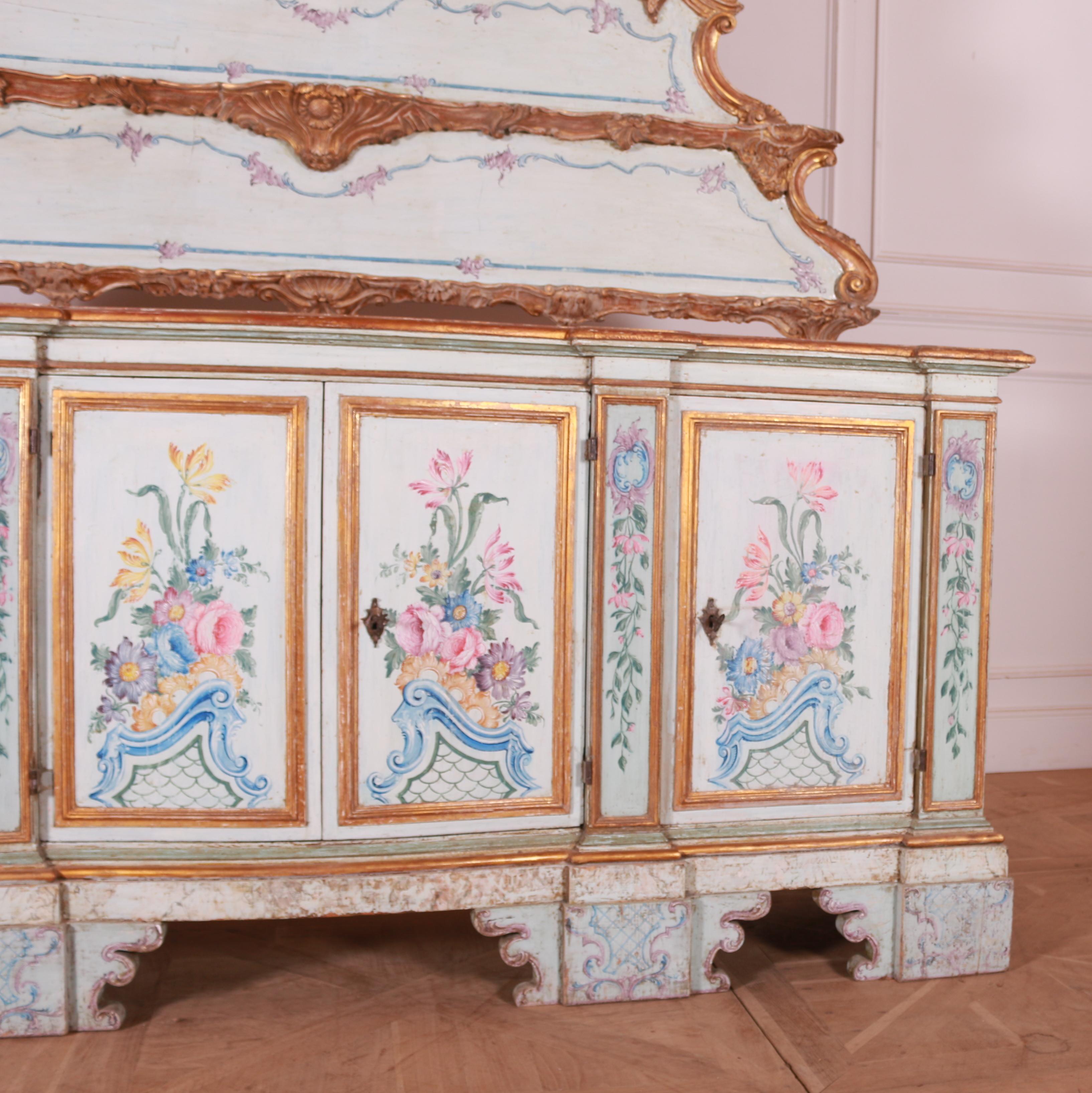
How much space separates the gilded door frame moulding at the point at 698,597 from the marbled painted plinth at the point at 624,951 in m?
0.21

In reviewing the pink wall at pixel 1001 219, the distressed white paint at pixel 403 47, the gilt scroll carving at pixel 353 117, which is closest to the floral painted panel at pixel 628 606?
the gilt scroll carving at pixel 353 117

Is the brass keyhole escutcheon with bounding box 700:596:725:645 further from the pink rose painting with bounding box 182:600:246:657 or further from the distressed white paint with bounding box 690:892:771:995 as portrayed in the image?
the pink rose painting with bounding box 182:600:246:657

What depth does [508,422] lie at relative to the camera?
1747 mm

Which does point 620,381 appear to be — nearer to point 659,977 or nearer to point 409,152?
point 409,152

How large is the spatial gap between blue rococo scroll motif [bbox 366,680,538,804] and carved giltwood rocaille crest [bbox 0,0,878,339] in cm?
85

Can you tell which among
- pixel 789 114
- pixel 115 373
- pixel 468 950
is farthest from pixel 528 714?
pixel 789 114

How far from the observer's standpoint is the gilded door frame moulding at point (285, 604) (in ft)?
5.39

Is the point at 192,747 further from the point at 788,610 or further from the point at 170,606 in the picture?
the point at 788,610

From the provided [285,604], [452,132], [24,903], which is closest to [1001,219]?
[452,132]

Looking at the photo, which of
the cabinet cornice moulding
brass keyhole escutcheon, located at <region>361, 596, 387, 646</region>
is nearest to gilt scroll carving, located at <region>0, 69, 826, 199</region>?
the cabinet cornice moulding

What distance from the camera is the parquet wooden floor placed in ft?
5.10

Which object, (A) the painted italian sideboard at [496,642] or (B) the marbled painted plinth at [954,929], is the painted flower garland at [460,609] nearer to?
(A) the painted italian sideboard at [496,642]

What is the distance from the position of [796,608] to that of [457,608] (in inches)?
26.1

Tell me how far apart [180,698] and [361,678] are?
0.31 meters
